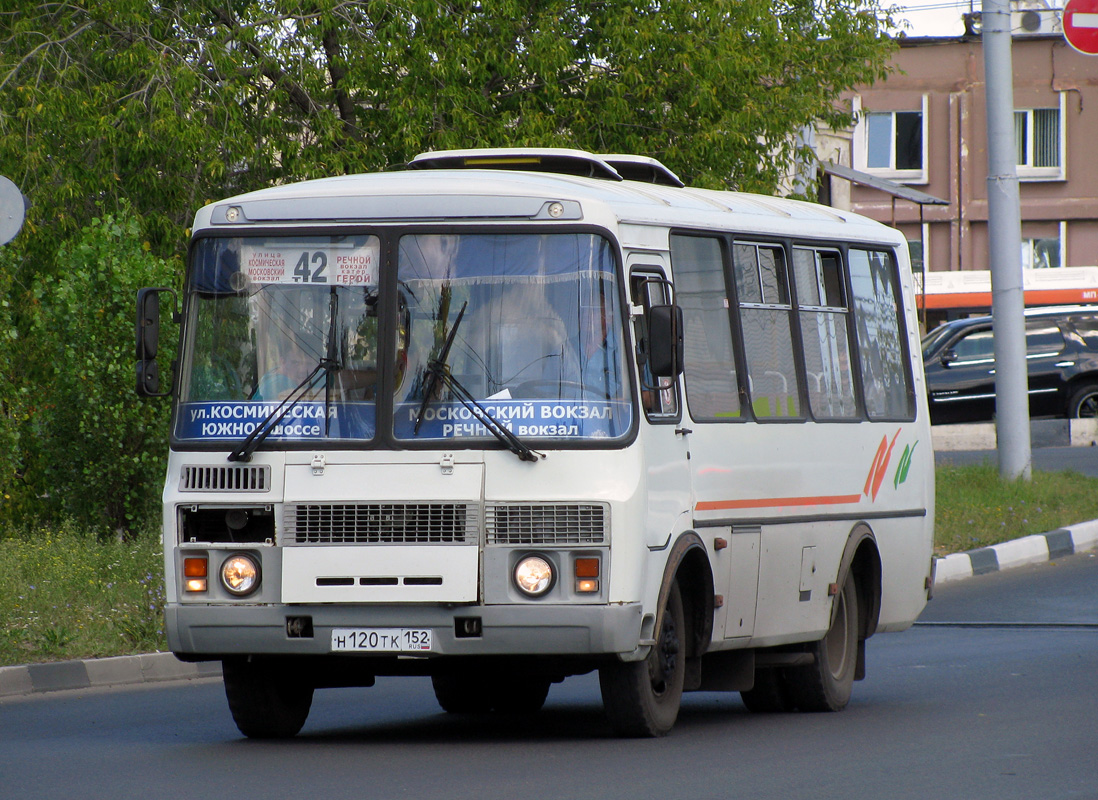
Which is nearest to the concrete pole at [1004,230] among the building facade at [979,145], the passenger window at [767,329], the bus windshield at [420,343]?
the passenger window at [767,329]

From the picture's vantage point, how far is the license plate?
25.1 feet

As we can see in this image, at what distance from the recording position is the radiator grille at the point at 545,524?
25.0ft

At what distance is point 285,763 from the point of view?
299 inches

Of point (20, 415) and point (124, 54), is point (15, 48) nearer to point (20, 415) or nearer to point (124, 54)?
point (124, 54)

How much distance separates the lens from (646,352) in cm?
791

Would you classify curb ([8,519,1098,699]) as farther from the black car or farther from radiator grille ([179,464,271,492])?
the black car

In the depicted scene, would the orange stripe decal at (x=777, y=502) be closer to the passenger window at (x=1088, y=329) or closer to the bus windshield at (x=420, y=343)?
the bus windshield at (x=420, y=343)

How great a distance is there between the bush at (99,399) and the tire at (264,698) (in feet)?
20.4

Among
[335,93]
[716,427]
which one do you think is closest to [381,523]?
[716,427]

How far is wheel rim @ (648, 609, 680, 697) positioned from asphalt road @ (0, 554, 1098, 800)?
285 mm

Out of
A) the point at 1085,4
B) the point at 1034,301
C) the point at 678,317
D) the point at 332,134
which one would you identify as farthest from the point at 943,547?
the point at 1034,301

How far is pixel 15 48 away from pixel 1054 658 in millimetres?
12940

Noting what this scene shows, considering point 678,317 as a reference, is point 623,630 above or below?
below

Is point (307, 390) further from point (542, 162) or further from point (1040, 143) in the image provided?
point (1040, 143)
